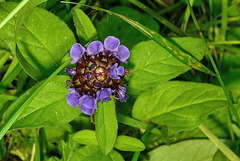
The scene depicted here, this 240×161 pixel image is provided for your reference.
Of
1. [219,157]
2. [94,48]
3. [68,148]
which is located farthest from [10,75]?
[219,157]

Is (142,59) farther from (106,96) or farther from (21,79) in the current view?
(21,79)

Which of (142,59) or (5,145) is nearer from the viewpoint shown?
(142,59)

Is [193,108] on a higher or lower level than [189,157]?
higher

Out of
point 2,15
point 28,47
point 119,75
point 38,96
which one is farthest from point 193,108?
point 2,15

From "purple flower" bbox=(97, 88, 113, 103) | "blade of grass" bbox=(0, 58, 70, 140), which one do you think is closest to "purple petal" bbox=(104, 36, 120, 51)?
"purple flower" bbox=(97, 88, 113, 103)

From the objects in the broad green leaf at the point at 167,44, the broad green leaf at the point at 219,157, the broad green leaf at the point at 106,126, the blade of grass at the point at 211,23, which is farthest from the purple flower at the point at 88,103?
the blade of grass at the point at 211,23

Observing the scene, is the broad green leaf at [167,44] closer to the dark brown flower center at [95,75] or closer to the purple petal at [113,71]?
the dark brown flower center at [95,75]

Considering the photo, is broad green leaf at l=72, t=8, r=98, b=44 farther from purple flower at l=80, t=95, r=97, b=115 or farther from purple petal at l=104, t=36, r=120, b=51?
purple flower at l=80, t=95, r=97, b=115
